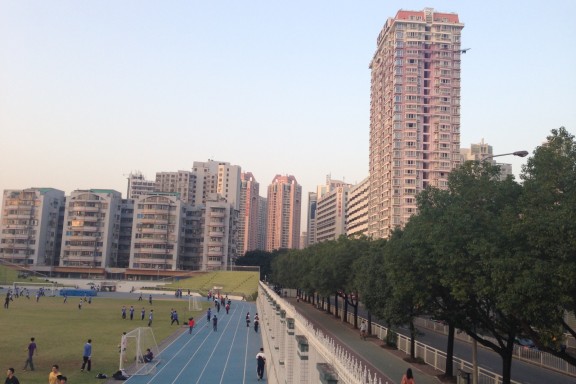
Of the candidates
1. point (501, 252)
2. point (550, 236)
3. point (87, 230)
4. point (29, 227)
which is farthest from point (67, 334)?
point (29, 227)

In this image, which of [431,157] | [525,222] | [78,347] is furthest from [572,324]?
[431,157]

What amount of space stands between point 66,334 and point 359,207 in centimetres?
12118

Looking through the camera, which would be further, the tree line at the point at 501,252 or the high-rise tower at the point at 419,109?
the high-rise tower at the point at 419,109

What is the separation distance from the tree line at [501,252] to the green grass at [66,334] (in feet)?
47.5

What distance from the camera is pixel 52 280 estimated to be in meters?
108

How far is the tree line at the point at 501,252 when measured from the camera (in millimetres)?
14891

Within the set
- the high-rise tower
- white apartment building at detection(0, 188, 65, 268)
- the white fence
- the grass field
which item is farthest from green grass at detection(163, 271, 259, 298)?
the white fence

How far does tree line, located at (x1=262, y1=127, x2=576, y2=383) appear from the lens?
48.9ft

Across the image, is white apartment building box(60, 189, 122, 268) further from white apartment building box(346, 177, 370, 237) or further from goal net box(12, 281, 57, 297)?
white apartment building box(346, 177, 370, 237)

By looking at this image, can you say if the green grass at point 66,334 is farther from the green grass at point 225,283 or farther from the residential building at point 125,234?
the residential building at point 125,234

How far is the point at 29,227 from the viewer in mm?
125062

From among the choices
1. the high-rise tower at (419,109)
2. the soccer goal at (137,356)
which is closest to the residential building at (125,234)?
the high-rise tower at (419,109)

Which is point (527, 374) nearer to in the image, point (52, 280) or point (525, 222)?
point (525, 222)

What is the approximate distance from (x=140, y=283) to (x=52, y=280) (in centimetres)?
1965
